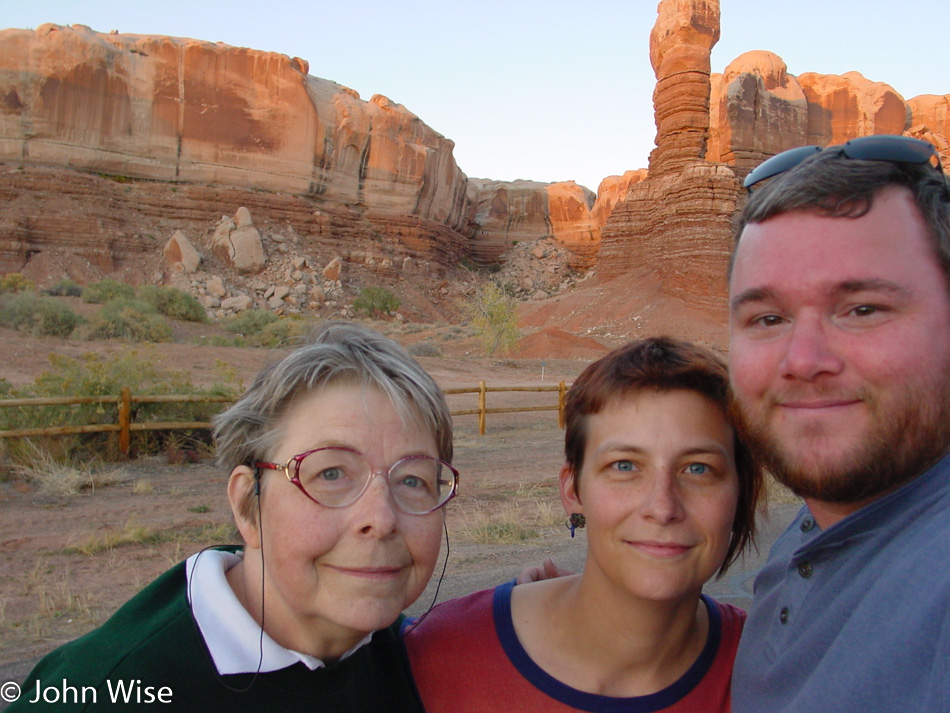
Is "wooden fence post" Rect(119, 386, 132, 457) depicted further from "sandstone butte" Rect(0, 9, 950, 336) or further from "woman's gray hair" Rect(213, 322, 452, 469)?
"sandstone butte" Rect(0, 9, 950, 336)

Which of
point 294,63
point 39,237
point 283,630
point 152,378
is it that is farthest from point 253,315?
point 283,630

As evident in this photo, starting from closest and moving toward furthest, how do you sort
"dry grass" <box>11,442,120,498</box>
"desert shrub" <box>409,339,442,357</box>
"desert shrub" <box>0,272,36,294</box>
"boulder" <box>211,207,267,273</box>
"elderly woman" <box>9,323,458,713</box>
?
"elderly woman" <box>9,323,458,713</box>
"dry grass" <box>11,442,120,498</box>
"desert shrub" <box>409,339,442,357</box>
"desert shrub" <box>0,272,36,294</box>
"boulder" <box>211,207,267,273</box>

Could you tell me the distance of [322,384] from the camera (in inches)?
56.5

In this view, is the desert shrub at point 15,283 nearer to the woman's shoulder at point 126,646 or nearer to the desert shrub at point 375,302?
the desert shrub at point 375,302

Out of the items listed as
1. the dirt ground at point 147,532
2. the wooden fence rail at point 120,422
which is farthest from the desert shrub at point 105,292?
the dirt ground at point 147,532

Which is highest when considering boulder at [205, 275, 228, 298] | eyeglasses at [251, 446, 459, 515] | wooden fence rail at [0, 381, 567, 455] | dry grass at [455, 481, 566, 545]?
boulder at [205, 275, 228, 298]

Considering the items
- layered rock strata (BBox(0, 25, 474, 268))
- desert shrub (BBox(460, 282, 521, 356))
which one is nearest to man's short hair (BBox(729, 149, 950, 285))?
desert shrub (BBox(460, 282, 521, 356))

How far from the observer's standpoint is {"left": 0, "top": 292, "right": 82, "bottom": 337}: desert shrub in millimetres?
19672

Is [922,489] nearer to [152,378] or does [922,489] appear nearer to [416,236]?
[152,378]

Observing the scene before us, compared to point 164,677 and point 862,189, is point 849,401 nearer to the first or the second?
point 862,189

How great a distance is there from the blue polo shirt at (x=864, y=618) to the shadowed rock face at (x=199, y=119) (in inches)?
1717

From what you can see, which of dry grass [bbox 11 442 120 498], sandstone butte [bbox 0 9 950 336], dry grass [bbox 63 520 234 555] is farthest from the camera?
sandstone butte [bbox 0 9 950 336]

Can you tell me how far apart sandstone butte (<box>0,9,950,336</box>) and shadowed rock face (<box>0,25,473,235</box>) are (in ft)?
0.28

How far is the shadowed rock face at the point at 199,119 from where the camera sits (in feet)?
117
